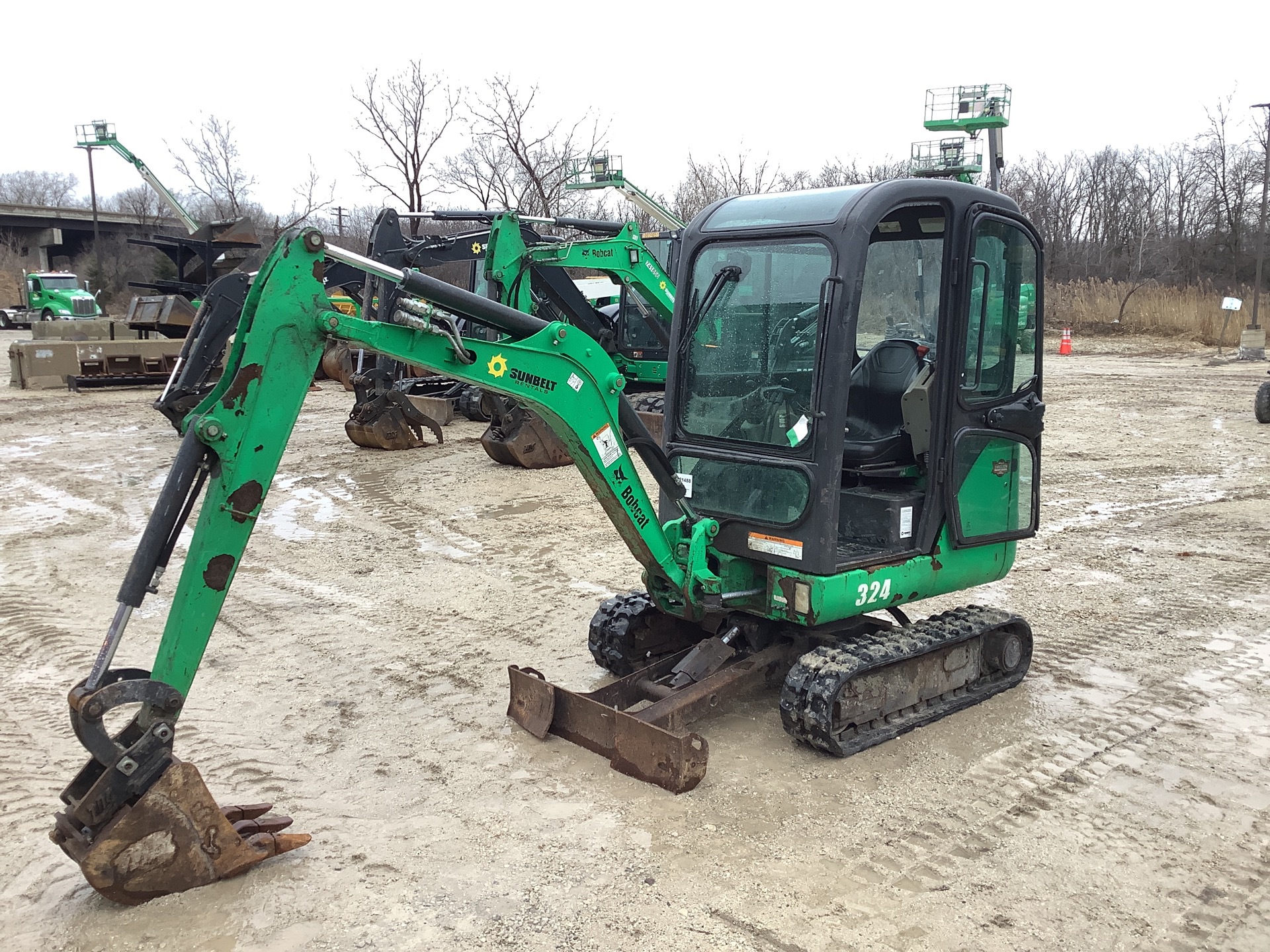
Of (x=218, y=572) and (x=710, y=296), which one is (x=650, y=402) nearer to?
(x=710, y=296)

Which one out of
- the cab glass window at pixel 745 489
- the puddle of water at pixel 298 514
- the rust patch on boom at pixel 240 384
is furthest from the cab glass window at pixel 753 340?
the puddle of water at pixel 298 514

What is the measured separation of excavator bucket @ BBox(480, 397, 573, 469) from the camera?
434 inches

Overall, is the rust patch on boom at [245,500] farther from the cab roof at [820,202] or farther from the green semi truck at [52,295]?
the green semi truck at [52,295]

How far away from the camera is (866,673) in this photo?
4395mm

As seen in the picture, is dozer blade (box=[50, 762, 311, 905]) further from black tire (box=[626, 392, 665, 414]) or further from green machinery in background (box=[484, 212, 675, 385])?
black tire (box=[626, 392, 665, 414])

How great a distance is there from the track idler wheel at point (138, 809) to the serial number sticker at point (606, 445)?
1.82 metres

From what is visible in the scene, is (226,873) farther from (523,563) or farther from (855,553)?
(523,563)

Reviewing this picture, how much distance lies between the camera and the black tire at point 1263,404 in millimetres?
13312

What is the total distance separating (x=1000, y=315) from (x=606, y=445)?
6.57 feet

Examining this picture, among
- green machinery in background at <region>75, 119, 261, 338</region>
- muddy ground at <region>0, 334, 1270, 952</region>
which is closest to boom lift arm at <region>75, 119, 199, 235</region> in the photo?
green machinery in background at <region>75, 119, 261, 338</region>

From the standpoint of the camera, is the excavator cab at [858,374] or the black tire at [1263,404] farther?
the black tire at [1263,404]

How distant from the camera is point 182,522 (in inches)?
128

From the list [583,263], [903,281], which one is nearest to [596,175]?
[583,263]

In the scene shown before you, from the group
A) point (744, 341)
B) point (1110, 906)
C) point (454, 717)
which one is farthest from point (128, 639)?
point (1110, 906)
